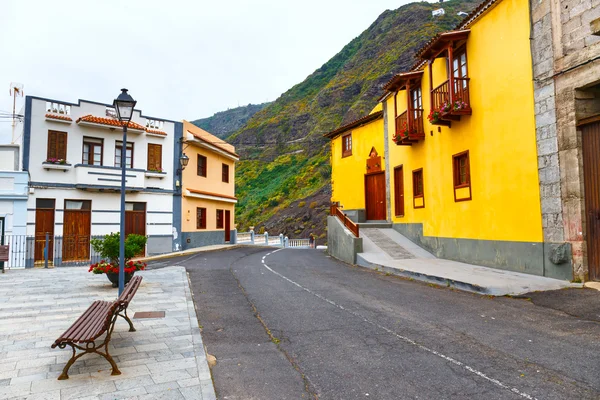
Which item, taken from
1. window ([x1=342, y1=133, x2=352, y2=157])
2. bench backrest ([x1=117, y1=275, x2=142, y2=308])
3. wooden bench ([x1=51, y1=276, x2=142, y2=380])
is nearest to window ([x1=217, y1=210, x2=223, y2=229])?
window ([x1=342, y1=133, x2=352, y2=157])

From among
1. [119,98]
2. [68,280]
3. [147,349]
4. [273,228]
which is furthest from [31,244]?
[273,228]

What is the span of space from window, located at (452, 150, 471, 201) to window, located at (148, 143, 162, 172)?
15.2 meters

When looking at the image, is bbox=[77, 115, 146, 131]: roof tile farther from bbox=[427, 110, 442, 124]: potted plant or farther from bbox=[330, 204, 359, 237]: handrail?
bbox=[427, 110, 442, 124]: potted plant

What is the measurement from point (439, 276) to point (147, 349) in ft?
24.7

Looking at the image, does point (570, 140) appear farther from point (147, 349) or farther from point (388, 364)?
point (147, 349)

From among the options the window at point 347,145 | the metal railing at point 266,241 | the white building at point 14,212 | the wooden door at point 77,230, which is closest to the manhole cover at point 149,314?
the white building at point 14,212

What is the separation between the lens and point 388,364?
4438mm

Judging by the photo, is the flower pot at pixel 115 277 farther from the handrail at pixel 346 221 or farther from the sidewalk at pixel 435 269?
the handrail at pixel 346 221

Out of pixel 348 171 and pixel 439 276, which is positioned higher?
pixel 348 171

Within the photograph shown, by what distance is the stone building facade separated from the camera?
8.53 m

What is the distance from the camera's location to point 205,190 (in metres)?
25.0

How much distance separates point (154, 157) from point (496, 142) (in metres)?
16.9

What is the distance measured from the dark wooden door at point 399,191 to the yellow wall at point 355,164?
5.07 feet

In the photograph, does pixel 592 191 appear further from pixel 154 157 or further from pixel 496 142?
pixel 154 157
